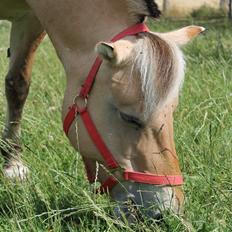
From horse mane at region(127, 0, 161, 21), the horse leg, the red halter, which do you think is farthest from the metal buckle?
the horse leg

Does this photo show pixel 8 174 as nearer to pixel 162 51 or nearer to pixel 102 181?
pixel 102 181

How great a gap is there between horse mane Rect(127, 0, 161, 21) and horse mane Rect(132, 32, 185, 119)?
0.20 metres

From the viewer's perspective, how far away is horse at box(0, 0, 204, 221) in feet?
8.23

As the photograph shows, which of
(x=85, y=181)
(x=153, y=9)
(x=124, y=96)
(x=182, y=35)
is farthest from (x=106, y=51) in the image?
(x=85, y=181)

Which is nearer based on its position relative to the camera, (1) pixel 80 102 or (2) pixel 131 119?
(2) pixel 131 119

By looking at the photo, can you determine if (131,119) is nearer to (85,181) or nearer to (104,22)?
(104,22)

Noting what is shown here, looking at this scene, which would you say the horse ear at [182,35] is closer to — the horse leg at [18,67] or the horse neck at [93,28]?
the horse neck at [93,28]

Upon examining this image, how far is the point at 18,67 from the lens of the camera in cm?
410

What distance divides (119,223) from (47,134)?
1.39 meters

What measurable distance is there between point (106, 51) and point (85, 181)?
840mm

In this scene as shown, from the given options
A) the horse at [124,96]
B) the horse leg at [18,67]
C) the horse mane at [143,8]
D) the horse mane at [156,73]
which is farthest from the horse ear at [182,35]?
the horse leg at [18,67]

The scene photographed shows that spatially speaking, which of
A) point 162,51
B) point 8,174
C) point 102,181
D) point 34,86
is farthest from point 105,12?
point 34,86

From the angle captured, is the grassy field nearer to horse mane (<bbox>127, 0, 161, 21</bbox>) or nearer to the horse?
the horse

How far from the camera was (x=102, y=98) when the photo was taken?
8.66 ft
